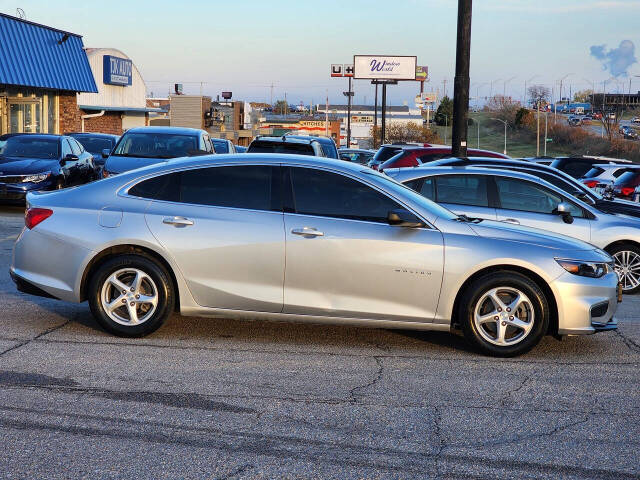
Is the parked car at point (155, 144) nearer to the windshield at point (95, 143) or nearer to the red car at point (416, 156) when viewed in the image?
the red car at point (416, 156)

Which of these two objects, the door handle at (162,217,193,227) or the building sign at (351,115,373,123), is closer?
the door handle at (162,217,193,227)

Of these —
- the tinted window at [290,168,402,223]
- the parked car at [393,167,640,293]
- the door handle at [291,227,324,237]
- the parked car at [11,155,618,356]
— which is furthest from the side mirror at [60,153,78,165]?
the door handle at [291,227,324,237]

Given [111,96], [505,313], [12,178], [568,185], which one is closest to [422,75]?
[111,96]

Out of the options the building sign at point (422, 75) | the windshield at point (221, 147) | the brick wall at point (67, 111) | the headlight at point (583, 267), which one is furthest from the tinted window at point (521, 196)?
the building sign at point (422, 75)

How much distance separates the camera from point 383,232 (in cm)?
719

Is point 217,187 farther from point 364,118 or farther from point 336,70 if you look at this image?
point 364,118

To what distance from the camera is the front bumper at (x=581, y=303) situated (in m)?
7.14

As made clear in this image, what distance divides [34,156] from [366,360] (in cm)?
1400

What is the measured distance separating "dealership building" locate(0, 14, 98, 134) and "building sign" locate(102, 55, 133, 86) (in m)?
16.6

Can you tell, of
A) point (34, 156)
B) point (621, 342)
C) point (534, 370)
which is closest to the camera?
point (534, 370)

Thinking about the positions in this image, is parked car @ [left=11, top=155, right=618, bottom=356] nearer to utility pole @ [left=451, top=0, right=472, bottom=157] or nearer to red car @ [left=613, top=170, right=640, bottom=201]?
utility pole @ [left=451, top=0, right=472, bottom=157]

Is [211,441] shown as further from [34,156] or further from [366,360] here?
[34,156]

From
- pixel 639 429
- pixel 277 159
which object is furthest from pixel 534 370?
pixel 277 159

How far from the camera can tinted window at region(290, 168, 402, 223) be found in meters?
7.33
